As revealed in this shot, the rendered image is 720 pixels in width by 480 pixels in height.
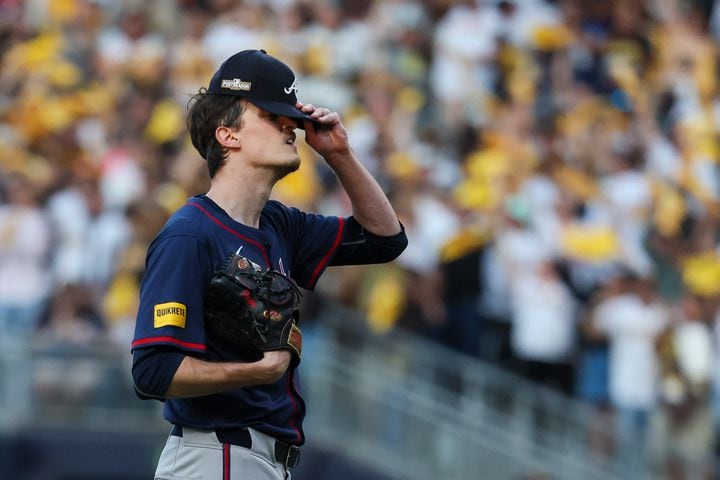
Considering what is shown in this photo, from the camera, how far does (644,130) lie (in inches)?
440

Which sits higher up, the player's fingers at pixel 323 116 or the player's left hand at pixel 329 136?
the player's fingers at pixel 323 116

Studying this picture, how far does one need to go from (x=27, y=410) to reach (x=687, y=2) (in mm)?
6901

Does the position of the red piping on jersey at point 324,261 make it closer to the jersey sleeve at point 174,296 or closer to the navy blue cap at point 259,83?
the navy blue cap at point 259,83

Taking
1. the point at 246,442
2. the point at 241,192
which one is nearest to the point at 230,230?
the point at 241,192

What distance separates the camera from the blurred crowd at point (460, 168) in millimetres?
9578

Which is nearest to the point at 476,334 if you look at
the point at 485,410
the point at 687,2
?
the point at 485,410

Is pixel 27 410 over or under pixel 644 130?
under

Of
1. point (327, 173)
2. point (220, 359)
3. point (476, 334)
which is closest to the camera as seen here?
point (220, 359)

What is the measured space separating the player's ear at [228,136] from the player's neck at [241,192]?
0.08 metres

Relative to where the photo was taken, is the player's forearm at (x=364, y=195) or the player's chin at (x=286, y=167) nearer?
the player's chin at (x=286, y=167)

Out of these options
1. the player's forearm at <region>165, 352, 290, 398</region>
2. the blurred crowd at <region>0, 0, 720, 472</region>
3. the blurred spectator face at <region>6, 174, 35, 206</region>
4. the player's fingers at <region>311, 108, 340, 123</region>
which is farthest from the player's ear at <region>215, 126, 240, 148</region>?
the blurred spectator face at <region>6, 174, 35, 206</region>

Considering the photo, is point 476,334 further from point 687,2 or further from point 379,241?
point 379,241

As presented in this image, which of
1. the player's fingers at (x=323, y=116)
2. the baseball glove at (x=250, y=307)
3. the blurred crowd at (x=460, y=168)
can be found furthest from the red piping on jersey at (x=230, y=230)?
the blurred crowd at (x=460, y=168)

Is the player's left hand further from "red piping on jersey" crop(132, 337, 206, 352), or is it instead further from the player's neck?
"red piping on jersey" crop(132, 337, 206, 352)
